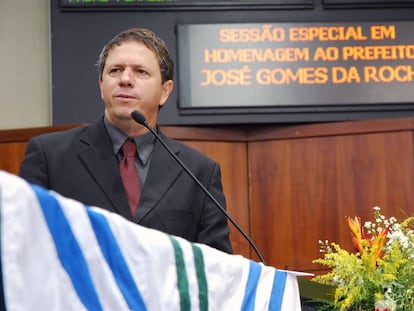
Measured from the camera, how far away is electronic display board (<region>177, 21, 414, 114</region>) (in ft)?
15.6

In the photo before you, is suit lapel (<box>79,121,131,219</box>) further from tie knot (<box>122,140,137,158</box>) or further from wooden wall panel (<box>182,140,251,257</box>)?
wooden wall panel (<box>182,140,251,257</box>)

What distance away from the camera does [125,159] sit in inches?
87.7

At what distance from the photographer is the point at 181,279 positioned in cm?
148

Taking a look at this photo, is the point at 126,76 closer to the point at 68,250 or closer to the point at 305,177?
the point at 68,250

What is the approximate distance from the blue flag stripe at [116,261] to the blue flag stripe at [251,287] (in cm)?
37

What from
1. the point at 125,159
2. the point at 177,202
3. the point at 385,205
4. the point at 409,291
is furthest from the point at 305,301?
the point at 385,205

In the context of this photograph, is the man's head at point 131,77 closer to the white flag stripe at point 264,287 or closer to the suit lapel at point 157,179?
the suit lapel at point 157,179

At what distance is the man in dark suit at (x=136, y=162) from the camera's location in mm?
2123

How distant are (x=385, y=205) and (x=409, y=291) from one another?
290 centimetres

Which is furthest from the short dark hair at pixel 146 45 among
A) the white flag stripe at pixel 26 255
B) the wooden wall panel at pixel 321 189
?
the wooden wall panel at pixel 321 189

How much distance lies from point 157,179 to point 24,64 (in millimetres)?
3018

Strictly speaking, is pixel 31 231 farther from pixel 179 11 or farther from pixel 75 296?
pixel 179 11

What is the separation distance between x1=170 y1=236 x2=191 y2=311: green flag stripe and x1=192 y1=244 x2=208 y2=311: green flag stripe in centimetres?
4

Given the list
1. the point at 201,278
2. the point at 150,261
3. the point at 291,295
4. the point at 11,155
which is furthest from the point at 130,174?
the point at 11,155
